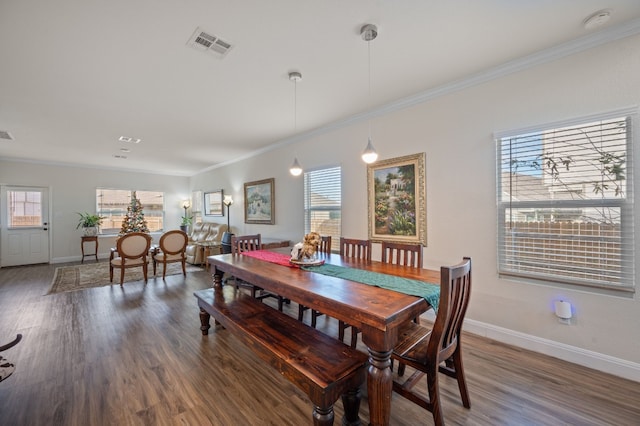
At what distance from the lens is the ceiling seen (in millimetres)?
1806

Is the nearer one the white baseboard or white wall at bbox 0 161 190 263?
the white baseboard

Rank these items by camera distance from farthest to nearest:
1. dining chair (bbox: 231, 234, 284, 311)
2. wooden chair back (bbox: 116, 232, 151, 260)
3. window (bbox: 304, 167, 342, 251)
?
wooden chair back (bbox: 116, 232, 151, 260) < window (bbox: 304, 167, 342, 251) < dining chair (bbox: 231, 234, 284, 311)

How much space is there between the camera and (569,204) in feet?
7.26

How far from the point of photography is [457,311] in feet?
5.05

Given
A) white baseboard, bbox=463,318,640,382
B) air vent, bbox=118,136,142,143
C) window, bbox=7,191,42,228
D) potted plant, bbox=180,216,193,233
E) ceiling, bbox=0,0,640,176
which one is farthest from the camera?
potted plant, bbox=180,216,193,233

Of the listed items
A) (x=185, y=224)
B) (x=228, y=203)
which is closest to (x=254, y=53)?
(x=228, y=203)

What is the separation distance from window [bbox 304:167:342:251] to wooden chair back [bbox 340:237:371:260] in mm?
1096

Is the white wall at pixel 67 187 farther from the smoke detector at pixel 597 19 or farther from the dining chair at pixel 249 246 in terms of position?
the smoke detector at pixel 597 19

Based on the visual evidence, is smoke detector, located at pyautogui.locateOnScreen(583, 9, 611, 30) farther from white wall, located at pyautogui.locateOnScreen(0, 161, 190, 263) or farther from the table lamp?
white wall, located at pyautogui.locateOnScreen(0, 161, 190, 263)

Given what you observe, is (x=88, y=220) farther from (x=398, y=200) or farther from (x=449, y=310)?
(x=449, y=310)

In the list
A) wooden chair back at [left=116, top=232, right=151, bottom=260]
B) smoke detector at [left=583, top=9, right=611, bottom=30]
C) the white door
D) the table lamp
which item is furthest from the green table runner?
the white door

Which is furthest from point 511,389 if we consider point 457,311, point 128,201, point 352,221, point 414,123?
point 128,201

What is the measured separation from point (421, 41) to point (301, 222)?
3279 millimetres

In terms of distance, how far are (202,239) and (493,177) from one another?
267 inches
